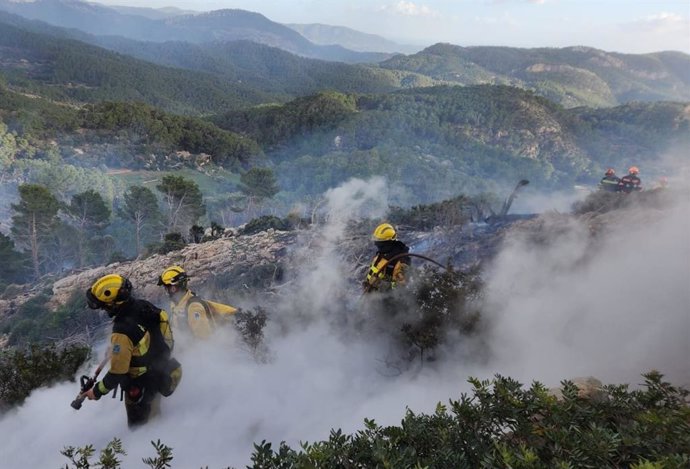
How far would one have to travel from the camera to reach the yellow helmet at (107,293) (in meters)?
3.11

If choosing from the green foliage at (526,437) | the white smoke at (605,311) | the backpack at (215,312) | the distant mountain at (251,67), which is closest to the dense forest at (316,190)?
the green foliage at (526,437)

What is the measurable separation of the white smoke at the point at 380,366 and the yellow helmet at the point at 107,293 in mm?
1169

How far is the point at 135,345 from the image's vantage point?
3.23 m

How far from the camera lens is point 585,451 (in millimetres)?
1741

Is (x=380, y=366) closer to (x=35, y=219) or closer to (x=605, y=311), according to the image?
(x=605, y=311)

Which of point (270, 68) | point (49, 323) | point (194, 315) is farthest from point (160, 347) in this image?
point (270, 68)

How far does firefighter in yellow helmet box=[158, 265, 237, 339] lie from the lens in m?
4.41

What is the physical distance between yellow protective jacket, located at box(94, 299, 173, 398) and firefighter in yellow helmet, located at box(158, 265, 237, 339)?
0.87 m

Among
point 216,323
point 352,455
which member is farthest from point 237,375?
point 352,455

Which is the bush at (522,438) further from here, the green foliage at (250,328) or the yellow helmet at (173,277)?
the green foliage at (250,328)

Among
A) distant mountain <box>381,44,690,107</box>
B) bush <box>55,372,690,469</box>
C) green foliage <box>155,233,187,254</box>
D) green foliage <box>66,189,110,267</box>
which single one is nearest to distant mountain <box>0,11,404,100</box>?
distant mountain <box>381,44,690,107</box>

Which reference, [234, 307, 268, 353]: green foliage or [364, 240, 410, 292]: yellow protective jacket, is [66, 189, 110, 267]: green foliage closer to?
[234, 307, 268, 353]: green foliage

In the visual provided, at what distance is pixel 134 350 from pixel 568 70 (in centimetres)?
14940

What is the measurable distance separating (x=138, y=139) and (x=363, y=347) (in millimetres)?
37124
